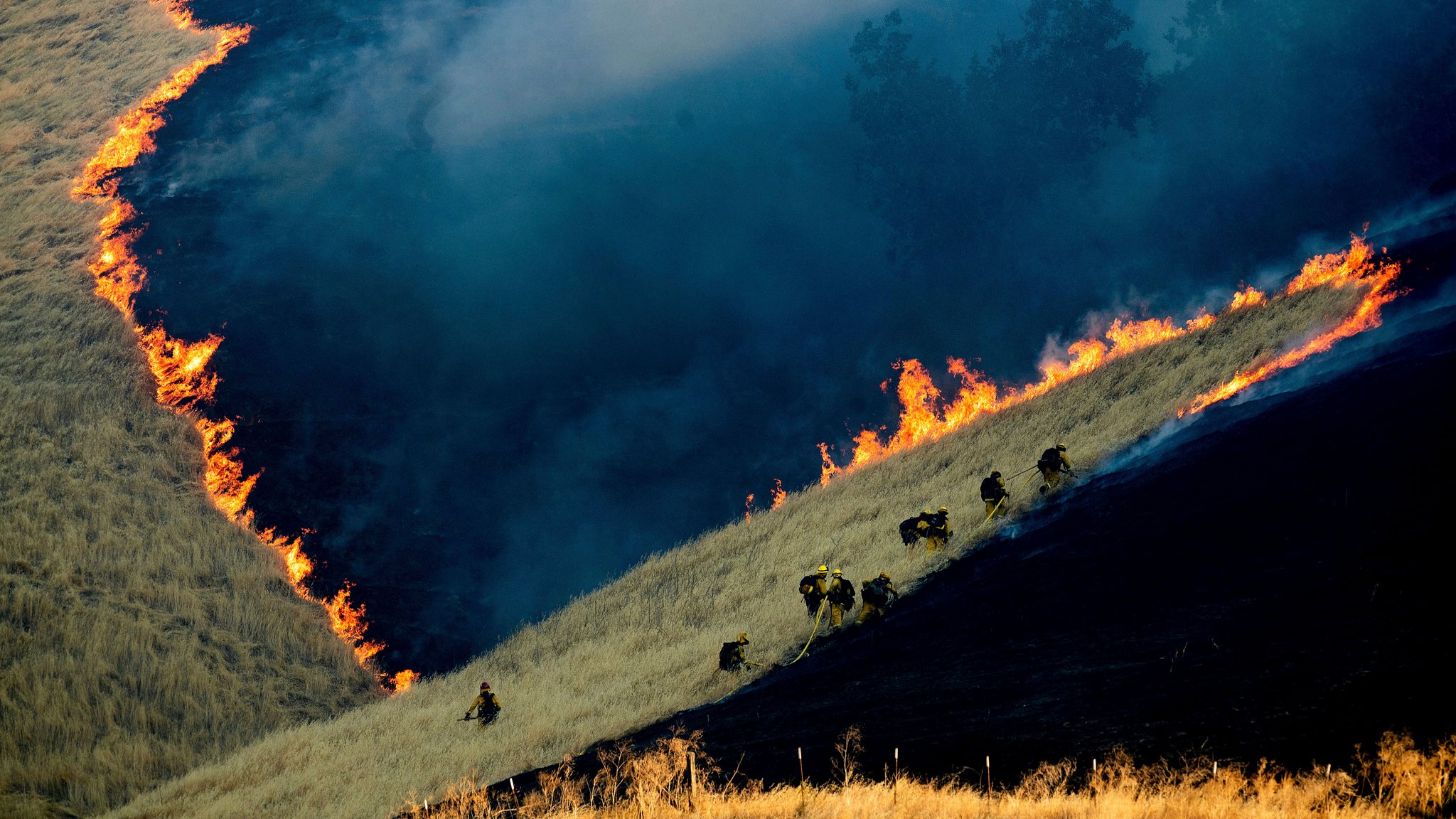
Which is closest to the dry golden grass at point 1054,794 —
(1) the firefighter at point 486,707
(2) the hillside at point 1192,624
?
(2) the hillside at point 1192,624

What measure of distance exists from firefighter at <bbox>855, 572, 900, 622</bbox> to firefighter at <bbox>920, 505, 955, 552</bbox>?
1507 mm

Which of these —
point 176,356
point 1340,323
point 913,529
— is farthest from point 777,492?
point 176,356

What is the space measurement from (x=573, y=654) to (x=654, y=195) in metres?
21.2

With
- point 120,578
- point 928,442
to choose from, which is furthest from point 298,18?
point 928,442

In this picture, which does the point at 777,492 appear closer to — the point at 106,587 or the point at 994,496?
the point at 994,496

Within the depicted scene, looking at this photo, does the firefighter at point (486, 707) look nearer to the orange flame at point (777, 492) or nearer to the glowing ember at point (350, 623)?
the glowing ember at point (350, 623)

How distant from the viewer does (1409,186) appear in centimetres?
3559

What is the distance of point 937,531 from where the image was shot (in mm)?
17906

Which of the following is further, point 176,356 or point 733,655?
point 176,356

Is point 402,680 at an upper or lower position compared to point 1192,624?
lower

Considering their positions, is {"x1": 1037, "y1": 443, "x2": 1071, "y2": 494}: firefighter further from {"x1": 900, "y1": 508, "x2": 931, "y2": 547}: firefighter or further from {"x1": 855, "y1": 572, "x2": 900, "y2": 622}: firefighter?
{"x1": 855, "y1": 572, "x2": 900, "y2": 622}: firefighter

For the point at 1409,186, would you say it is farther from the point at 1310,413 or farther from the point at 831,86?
the point at 1310,413

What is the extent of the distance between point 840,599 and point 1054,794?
7.06m

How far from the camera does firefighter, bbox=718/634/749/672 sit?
16281mm
